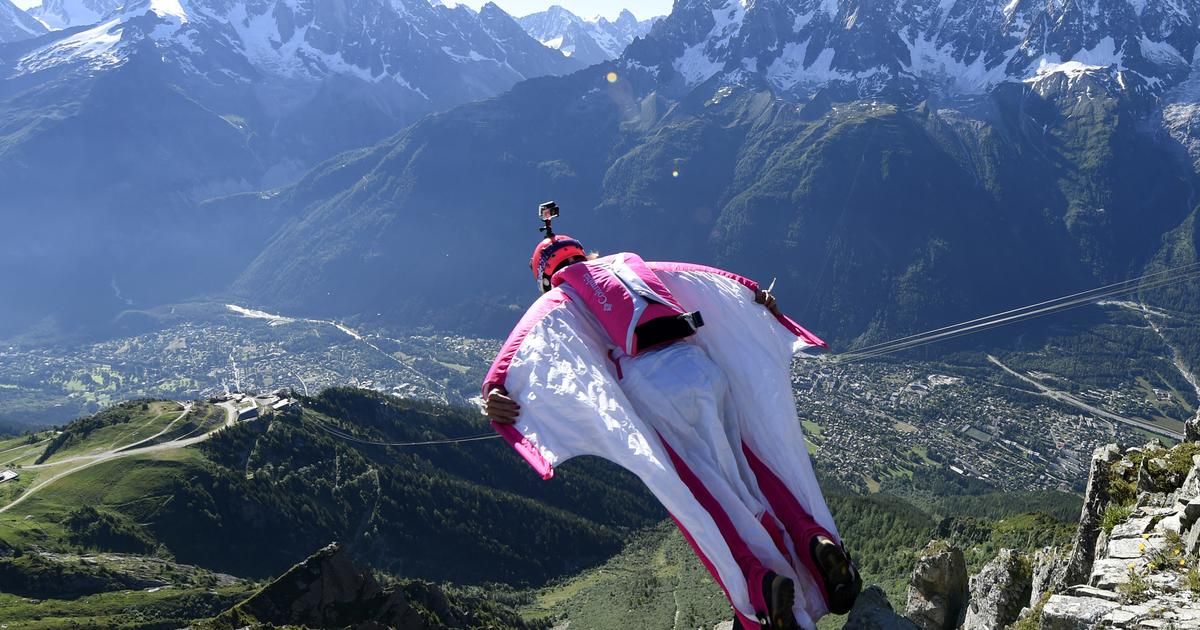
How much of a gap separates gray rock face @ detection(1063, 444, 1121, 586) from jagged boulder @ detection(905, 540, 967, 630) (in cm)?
585

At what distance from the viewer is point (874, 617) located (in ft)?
41.1

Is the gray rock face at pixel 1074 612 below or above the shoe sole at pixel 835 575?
below

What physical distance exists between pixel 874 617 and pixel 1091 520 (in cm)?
835

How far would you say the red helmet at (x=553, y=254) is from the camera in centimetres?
1798

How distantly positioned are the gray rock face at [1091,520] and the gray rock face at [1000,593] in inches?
97.9

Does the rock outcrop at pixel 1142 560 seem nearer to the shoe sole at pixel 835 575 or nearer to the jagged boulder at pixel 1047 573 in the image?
the jagged boulder at pixel 1047 573

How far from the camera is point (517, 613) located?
75.6m

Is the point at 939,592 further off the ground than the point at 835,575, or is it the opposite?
the point at 835,575

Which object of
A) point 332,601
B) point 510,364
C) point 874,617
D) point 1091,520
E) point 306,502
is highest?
point 510,364

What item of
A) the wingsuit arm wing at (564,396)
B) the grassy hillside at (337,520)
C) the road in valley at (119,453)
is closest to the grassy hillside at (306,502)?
the grassy hillside at (337,520)

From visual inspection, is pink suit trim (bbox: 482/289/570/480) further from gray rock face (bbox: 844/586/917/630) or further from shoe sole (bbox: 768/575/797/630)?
gray rock face (bbox: 844/586/917/630)

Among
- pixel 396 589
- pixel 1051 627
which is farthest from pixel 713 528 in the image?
pixel 396 589

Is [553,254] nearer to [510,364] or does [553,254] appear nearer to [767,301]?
[510,364]

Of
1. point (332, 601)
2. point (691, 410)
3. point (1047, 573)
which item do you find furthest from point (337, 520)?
point (1047, 573)
